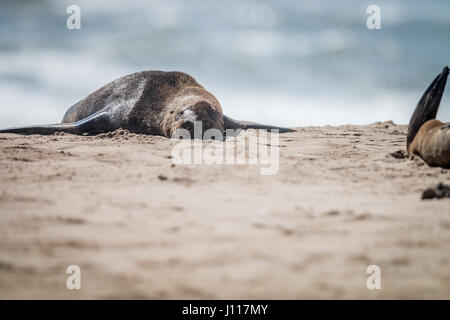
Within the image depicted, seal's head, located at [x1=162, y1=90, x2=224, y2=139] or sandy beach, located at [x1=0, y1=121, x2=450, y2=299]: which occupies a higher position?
seal's head, located at [x1=162, y1=90, x2=224, y2=139]

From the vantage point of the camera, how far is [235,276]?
1.60 meters

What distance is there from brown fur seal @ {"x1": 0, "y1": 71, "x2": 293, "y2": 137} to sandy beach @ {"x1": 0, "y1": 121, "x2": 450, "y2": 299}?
4062 millimetres

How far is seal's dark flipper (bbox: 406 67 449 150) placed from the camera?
4922 mm

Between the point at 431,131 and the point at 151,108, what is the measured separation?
5.89 m

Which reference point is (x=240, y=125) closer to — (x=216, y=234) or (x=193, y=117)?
(x=193, y=117)

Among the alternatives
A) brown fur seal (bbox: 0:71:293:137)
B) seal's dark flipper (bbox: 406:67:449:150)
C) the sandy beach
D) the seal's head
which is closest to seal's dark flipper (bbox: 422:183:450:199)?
the sandy beach

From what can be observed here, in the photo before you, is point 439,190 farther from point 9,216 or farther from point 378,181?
point 9,216

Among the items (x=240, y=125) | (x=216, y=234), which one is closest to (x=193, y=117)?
(x=240, y=125)

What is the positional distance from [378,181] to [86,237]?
2.79 m

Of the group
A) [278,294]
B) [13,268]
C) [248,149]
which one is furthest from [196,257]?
[248,149]

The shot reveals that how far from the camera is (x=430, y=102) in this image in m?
4.95

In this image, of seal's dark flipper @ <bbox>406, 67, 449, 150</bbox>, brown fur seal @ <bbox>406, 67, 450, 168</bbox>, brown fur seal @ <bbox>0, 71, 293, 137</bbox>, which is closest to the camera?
brown fur seal @ <bbox>406, 67, 450, 168</bbox>

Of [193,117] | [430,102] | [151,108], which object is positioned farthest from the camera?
[151,108]

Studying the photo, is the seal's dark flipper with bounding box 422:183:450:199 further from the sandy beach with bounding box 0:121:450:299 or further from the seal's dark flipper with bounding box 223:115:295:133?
the seal's dark flipper with bounding box 223:115:295:133
